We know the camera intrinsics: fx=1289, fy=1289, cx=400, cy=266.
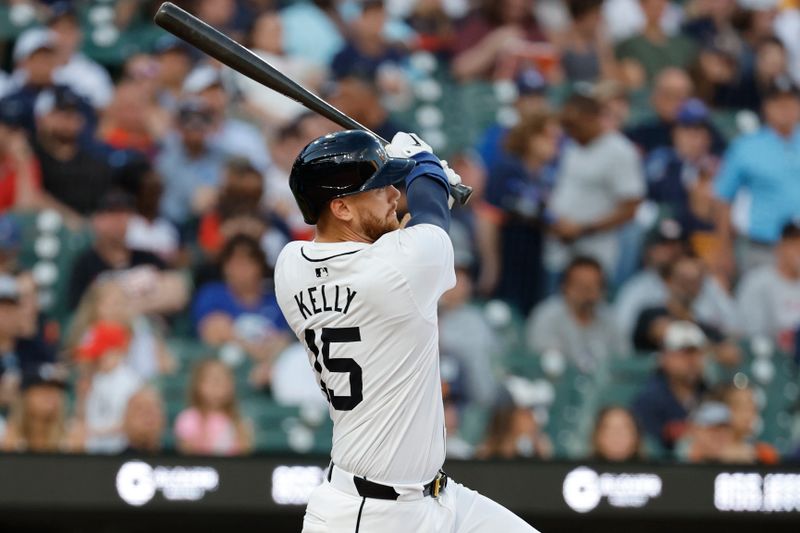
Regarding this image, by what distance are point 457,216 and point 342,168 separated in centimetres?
349

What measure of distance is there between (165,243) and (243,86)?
3.87 ft

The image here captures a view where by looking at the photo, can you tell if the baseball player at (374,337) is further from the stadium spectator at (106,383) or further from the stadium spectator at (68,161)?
the stadium spectator at (68,161)

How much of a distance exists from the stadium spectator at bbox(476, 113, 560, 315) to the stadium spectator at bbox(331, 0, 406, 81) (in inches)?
34.5

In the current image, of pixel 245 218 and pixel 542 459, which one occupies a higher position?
pixel 245 218

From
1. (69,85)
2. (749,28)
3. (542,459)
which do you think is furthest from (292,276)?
(749,28)

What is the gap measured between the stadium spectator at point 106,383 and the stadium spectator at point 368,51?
2.11 meters

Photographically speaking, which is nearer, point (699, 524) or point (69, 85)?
point (699, 524)

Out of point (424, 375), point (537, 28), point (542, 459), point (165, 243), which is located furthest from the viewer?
point (537, 28)

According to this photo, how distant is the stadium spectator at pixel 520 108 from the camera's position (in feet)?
22.4

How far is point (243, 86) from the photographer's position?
6.97 metres

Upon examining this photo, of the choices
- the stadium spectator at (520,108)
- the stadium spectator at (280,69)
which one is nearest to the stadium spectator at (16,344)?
the stadium spectator at (280,69)

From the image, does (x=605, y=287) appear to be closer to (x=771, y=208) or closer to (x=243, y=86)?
(x=771, y=208)

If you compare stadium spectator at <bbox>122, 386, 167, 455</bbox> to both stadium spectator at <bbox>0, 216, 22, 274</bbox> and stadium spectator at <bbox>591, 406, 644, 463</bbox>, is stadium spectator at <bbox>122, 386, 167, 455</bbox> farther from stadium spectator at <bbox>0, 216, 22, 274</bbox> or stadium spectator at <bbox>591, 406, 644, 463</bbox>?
stadium spectator at <bbox>591, 406, 644, 463</bbox>

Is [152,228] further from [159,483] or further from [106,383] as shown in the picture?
[159,483]
